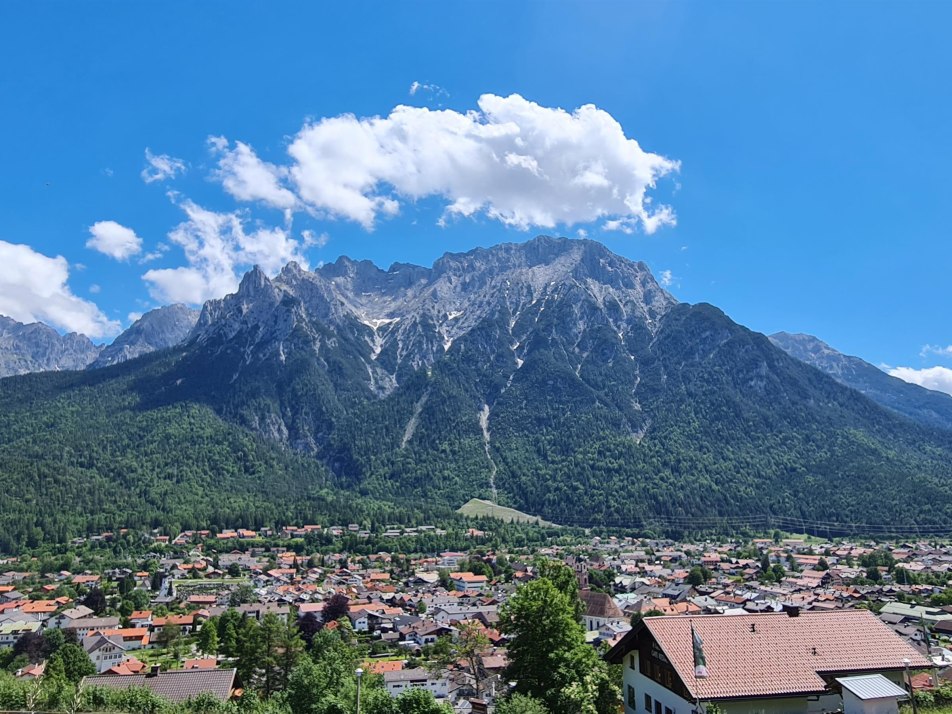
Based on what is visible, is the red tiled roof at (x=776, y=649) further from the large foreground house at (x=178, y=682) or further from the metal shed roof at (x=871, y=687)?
the large foreground house at (x=178, y=682)

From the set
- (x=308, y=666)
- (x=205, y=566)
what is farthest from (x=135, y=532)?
(x=308, y=666)

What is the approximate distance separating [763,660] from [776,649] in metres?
0.78

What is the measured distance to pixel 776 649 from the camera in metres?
21.9

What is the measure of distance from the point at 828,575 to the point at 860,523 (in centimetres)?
8923

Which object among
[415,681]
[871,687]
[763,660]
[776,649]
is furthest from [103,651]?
[871,687]

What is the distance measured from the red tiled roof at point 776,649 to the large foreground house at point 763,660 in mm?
30

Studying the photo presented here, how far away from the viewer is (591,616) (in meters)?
75.8

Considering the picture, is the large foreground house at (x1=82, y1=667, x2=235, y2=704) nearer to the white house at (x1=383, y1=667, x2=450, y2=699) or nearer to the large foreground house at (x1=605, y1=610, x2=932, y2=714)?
the white house at (x1=383, y1=667, x2=450, y2=699)

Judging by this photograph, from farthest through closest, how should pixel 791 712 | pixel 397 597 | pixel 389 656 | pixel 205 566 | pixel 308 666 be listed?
1. pixel 205 566
2. pixel 397 597
3. pixel 389 656
4. pixel 308 666
5. pixel 791 712

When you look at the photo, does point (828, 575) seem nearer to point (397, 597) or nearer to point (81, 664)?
point (397, 597)

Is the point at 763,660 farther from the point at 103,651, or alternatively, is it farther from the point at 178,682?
the point at 103,651

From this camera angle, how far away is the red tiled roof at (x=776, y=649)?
815 inches

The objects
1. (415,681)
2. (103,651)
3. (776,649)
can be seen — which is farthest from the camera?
(103,651)

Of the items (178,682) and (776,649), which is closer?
(776,649)
